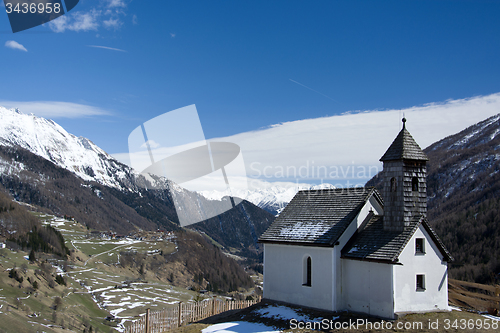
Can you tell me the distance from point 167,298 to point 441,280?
5737 inches

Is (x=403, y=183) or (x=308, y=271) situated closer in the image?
(x=403, y=183)

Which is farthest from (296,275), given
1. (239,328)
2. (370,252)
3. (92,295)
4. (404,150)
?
(92,295)

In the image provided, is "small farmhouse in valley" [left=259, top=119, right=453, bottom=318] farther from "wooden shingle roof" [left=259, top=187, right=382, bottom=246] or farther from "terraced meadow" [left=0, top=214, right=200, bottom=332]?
"terraced meadow" [left=0, top=214, right=200, bottom=332]

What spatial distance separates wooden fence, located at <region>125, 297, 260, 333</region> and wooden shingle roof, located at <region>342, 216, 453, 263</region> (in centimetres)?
1169

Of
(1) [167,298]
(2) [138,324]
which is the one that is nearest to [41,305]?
(1) [167,298]

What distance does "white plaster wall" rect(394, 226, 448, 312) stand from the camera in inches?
870

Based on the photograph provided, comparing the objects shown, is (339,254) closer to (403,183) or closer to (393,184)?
(393,184)

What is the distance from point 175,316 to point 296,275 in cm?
914

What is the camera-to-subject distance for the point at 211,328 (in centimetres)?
2312

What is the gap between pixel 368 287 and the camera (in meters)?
23.0

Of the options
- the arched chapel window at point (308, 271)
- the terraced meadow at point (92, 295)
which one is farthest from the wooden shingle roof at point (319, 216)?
the terraced meadow at point (92, 295)

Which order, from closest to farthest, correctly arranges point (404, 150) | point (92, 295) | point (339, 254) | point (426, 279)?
1. point (426, 279)
2. point (339, 254)
3. point (404, 150)
4. point (92, 295)

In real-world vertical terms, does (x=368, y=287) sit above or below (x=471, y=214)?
below

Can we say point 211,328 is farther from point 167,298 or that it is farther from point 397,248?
point 167,298
